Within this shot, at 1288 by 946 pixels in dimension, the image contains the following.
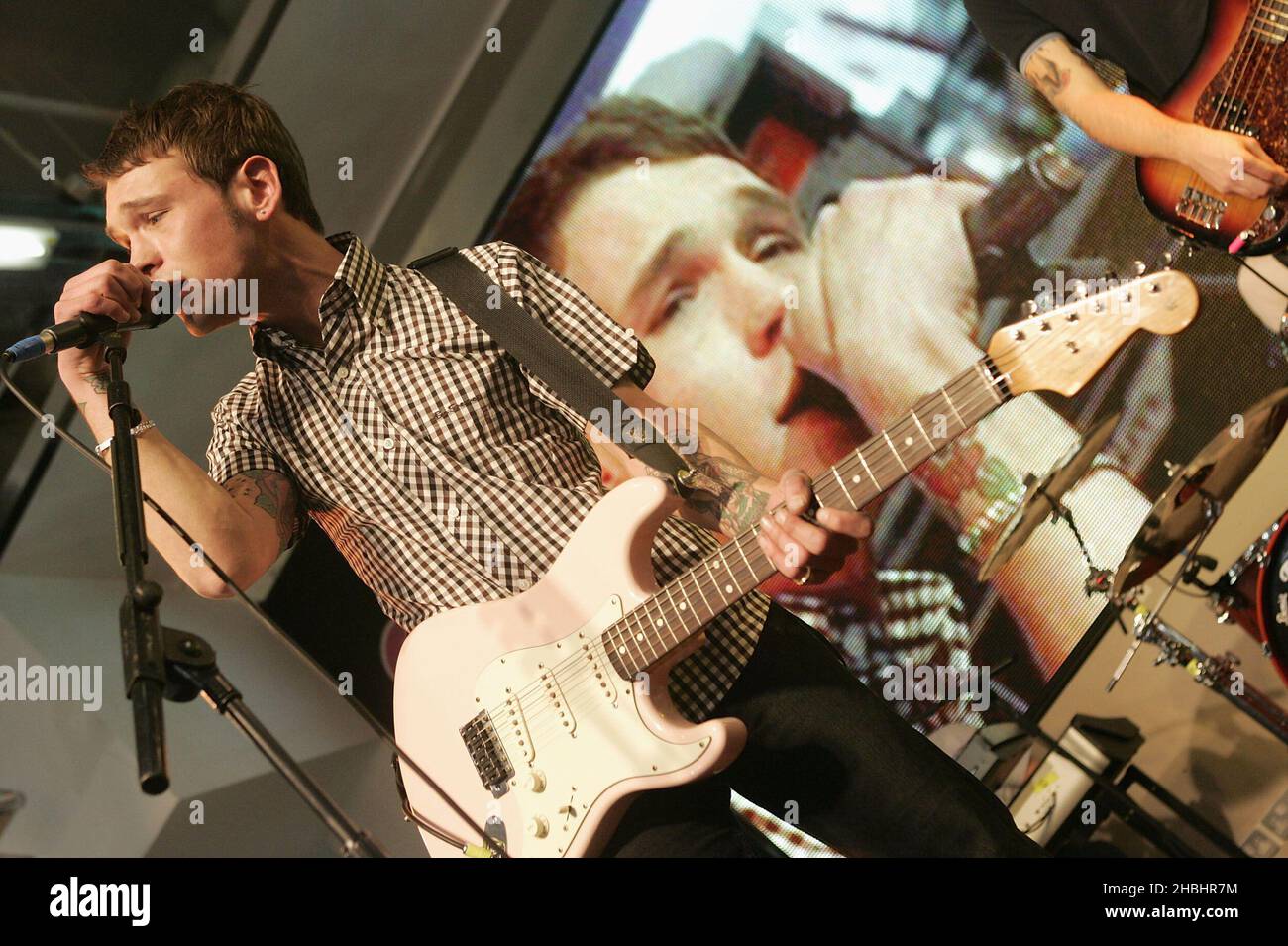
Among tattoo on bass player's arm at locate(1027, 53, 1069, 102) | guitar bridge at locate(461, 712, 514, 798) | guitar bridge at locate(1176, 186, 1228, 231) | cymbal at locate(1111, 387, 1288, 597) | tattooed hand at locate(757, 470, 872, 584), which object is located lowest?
guitar bridge at locate(461, 712, 514, 798)

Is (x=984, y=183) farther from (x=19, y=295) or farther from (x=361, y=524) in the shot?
(x=19, y=295)

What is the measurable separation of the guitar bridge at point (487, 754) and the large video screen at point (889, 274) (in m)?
1.56

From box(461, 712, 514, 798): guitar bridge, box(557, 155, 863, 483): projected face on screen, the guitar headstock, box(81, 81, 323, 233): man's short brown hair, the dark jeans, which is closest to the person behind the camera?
the guitar headstock

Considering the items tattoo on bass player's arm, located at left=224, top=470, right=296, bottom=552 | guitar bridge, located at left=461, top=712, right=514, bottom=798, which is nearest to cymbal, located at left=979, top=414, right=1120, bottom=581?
guitar bridge, located at left=461, top=712, right=514, bottom=798

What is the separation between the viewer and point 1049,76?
8.96 ft

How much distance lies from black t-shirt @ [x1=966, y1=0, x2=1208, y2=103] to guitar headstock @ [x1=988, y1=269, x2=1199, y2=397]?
1442 mm

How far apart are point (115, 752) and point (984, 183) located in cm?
287

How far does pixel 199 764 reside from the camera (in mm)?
3059

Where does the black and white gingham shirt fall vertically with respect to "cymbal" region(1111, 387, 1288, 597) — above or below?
below

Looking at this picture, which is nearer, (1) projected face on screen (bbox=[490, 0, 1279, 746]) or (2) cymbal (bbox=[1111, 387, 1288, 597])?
(2) cymbal (bbox=[1111, 387, 1288, 597])

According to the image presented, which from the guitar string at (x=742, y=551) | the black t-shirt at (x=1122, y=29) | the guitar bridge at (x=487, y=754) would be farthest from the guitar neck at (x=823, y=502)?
the black t-shirt at (x=1122, y=29)

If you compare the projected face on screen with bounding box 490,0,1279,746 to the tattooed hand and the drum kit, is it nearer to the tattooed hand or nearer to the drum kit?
the drum kit

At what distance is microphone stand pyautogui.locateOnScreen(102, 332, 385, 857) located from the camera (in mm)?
1110
